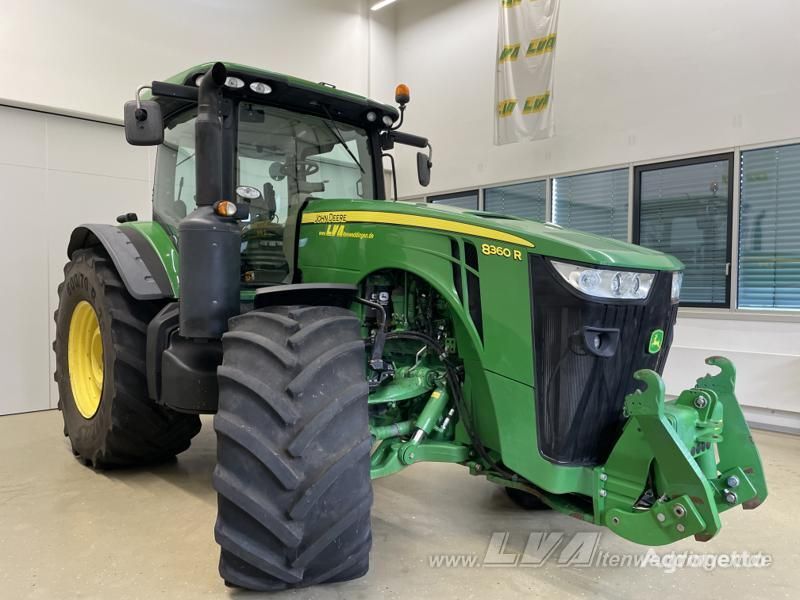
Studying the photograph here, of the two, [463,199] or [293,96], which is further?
[463,199]

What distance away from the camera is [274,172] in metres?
2.98

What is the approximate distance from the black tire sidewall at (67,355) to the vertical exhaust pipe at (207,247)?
99cm

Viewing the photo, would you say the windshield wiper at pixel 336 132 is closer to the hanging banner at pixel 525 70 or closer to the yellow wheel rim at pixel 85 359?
the yellow wheel rim at pixel 85 359

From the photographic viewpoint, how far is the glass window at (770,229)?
5.01 m

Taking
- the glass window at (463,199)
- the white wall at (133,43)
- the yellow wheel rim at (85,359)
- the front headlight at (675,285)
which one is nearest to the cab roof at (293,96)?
the yellow wheel rim at (85,359)

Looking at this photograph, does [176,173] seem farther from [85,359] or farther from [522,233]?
[522,233]

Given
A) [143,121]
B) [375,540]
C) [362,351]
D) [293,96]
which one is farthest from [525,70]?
[375,540]

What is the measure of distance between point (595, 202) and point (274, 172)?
4.29m

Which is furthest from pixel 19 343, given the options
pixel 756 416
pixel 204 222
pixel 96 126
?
pixel 756 416

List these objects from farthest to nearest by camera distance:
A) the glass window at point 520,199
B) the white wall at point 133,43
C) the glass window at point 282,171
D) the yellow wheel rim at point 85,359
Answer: the glass window at point 520,199 → the white wall at point 133,43 → the yellow wheel rim at point 85,359 → the glass window at point 282,171

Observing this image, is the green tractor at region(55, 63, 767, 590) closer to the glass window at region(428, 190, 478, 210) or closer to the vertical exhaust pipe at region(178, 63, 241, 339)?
the vertical exhaust pipe at region(178, 63, 241, 339)

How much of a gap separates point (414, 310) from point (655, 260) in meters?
0.96

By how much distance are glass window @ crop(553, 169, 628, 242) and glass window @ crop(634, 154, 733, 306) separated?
0.22 m

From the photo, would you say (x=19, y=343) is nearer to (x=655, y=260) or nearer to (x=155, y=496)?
(x=155, y=496)
